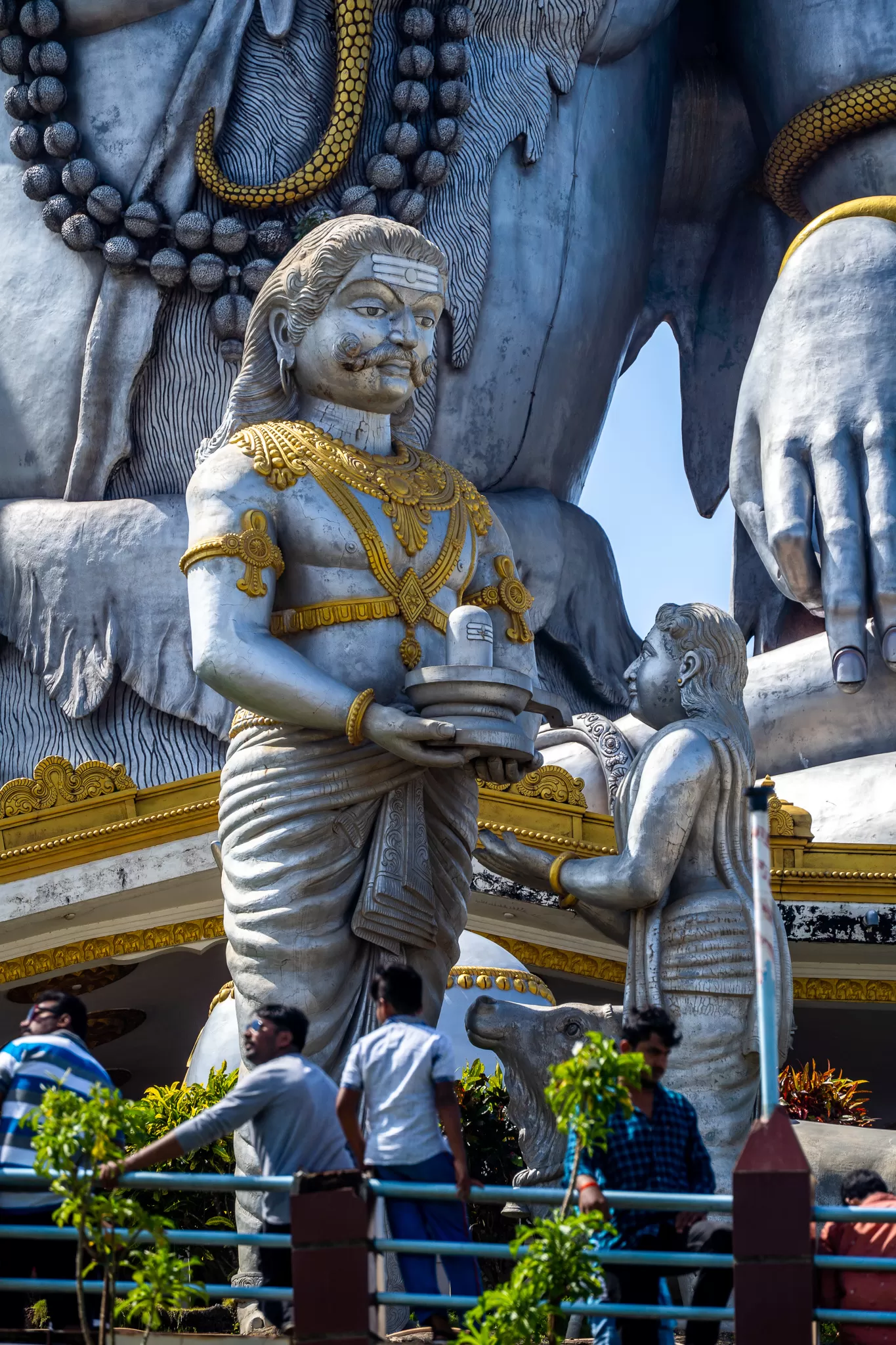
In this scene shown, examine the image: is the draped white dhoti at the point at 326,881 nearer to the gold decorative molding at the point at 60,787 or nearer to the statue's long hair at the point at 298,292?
the statue's long hair at the point at 298,292

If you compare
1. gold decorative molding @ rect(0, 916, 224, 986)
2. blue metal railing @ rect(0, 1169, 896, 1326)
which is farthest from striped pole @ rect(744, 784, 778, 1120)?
gold decorative molding @ rect(0, 916, 224, 986)

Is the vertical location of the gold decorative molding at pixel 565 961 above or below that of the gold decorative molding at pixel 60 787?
below

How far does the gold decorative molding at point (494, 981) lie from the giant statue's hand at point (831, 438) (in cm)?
277

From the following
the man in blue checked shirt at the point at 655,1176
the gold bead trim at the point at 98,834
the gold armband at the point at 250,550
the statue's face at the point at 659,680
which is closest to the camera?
the man in blue checked shirt at the point at 655,1176

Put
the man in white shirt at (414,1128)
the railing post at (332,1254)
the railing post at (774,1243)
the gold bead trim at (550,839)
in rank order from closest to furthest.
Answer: the railing post at (774,1243)
the railing post at (332,1254)
the man in white shirt at (414,1128)
the gold bead trim at (550,839)

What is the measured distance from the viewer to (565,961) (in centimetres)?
1042

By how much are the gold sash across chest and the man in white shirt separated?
4.47ft

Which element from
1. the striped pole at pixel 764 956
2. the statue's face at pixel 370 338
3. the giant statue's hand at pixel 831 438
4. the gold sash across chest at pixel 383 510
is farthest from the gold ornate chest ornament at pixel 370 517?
the giant statue's hand at pixel 831 438

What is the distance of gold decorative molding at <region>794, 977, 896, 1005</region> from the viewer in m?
10.3

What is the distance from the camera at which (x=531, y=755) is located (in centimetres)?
687

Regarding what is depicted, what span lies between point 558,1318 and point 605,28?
8.80 m

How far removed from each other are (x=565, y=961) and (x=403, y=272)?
3.79 metres

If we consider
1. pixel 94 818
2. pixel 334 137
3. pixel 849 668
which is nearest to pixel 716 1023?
pixel 94 818

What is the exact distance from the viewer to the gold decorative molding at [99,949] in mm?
10375
